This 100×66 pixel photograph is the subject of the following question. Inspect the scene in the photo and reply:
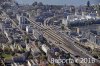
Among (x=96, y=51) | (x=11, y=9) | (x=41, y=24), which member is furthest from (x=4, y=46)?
(x=11, y=9)

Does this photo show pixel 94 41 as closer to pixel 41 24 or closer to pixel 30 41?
pixel 30 41

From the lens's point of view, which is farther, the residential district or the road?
the road

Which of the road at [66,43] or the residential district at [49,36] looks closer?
A: the residential district at [49,36]

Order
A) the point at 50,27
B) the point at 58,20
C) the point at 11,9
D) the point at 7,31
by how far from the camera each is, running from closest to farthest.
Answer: the point at 7,31 → the point at 50,27 → the point at 58,20 → the point at 11,9

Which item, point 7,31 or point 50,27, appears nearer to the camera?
point 7,31

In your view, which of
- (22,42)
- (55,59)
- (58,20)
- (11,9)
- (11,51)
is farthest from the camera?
(11,9)

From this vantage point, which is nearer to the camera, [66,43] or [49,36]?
[66,43]

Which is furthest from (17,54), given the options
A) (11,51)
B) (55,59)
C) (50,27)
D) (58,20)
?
(58,20)
